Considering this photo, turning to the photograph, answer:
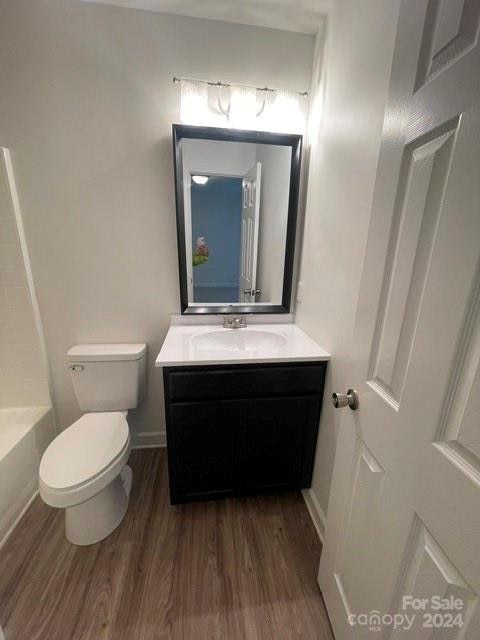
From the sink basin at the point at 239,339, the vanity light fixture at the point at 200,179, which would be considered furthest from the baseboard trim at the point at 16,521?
the vanity light fixture at the point at 200,179

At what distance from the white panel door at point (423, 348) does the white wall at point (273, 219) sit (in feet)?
2.96

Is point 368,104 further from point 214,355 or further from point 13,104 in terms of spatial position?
point 13,104

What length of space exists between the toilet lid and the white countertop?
19.9 inches

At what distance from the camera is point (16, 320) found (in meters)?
1.52

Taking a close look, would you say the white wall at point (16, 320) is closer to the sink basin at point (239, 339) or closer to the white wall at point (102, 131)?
the white wall at point (102, 131)

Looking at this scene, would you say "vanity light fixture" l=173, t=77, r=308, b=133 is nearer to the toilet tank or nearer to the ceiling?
the ceiling

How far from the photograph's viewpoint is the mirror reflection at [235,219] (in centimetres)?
148

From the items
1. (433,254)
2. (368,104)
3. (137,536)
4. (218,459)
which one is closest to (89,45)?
(368,104)

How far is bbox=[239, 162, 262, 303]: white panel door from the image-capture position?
154 centimetres

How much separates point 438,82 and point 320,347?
102 cm

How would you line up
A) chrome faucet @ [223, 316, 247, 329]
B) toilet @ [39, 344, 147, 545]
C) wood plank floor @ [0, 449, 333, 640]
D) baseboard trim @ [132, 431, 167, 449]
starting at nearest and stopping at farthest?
wood plank floor @ [0, 449, 333, 640] < toilet @ [39, 344, 147, 545] < chrome faucet @ [223, 316, 247, 329] < baseboard trim @ [132, 431, 167, 449]

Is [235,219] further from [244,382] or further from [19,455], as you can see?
[19,455]

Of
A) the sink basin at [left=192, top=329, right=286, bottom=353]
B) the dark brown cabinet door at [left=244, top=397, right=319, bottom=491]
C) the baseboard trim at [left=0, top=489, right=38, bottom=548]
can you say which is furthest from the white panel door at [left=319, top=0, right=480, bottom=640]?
the baseboard trim at [left=0, top=489, right=38, bottom=548]

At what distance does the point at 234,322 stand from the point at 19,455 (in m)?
1.33
